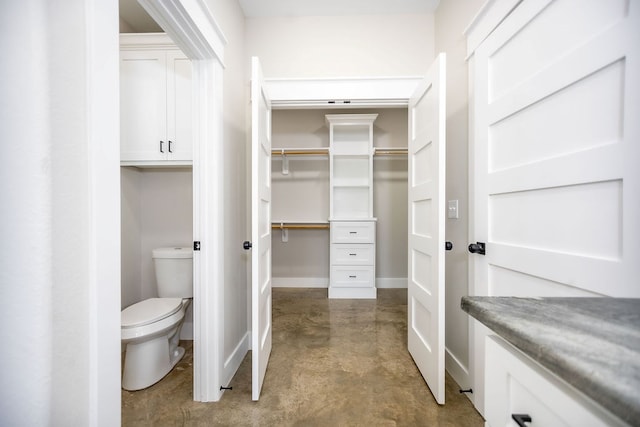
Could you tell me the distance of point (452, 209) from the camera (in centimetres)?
161

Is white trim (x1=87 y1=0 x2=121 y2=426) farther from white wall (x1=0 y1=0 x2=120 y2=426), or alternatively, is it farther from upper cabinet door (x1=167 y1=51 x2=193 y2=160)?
upper cabinet door (x1=167 y1=51 x2=193 y2=160)

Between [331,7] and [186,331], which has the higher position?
[331,7]

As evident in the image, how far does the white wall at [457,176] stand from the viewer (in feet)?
4.87

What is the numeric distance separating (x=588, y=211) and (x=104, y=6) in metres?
1.54

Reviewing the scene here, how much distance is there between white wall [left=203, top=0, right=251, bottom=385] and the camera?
159cm

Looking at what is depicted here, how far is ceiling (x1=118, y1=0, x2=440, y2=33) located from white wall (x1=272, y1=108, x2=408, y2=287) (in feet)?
5.19

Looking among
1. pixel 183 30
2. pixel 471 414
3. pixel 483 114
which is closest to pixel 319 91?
pixel 183 30

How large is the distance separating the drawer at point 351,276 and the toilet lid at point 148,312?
73.9 inches

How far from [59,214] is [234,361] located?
4.83 ft

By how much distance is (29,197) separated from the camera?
0.56m

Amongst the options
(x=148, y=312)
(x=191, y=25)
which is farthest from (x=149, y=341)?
(x=191, y=25)

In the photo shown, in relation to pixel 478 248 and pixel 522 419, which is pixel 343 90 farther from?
pixel 522 419

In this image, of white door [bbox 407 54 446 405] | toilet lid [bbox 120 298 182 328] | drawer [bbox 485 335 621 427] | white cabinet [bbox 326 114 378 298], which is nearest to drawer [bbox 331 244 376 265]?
white cabinet [bbox 326 114 378 298]

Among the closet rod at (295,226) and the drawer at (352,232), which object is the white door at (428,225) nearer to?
the drawer at (352,232)
